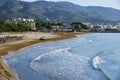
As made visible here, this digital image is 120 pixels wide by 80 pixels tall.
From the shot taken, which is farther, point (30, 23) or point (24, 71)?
point (30, 23)

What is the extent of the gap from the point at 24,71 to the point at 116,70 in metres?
8.97

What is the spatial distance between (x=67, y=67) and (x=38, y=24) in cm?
12055

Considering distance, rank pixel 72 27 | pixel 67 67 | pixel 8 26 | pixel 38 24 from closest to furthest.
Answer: pixel 67 67, pixel 8 26, pixel 38 24, pixel 72 27

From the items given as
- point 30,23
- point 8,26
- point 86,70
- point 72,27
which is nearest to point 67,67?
point 86,70

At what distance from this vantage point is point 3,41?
5897 centimetres

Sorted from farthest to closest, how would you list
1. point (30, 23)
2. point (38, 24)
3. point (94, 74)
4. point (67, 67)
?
point (38, 24) → point (30, 23) → point (67, 67) → point (94, 74)

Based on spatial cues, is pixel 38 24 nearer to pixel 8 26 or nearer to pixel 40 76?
pixel 8 26

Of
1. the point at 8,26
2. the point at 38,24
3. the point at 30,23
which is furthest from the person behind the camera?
the point at 38,24

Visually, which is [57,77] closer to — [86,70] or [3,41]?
[86,70]

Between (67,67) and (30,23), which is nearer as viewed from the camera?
(67,67)

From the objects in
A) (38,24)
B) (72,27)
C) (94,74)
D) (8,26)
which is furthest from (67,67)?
(72,27)

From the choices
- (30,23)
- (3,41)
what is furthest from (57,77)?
(30,23)

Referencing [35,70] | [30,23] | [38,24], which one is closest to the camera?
[35,70]

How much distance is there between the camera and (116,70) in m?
29.8
